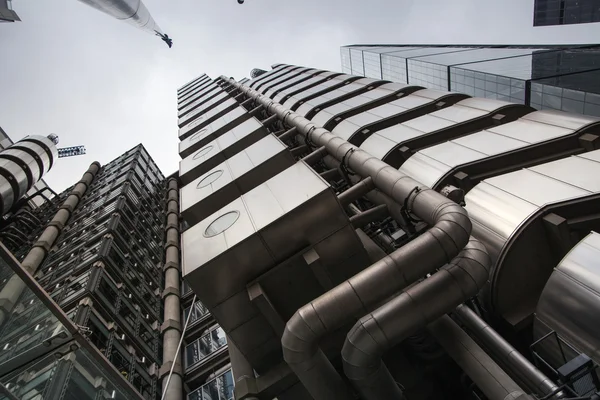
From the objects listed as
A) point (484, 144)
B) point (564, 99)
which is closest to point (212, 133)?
point (484, 144)

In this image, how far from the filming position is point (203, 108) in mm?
40750

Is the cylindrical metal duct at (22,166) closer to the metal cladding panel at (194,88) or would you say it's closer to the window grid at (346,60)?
the metal cladding panel at (194,88)

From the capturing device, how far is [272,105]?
3180 cm

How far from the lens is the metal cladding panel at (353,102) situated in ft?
84.2

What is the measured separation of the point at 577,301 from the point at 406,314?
3352mm

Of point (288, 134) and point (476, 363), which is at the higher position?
point (288, 134)

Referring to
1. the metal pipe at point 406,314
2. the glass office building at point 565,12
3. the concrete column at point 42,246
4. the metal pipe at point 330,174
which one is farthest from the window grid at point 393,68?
the metal pipe at point 406,314

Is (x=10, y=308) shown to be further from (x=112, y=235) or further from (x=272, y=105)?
(x=272, y=105)

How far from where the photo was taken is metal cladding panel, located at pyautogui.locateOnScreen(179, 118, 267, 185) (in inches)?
870

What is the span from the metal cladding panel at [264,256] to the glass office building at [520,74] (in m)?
15.8

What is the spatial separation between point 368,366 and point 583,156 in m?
8.93

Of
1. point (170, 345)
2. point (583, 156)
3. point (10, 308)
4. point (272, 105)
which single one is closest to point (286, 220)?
point (10, 308)

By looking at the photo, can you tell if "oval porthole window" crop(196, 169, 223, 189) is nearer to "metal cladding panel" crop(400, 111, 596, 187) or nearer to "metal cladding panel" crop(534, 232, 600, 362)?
"metal cladding panel" crop(400, 111, 596, 187)

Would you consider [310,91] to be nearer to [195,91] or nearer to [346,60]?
[195,91]
